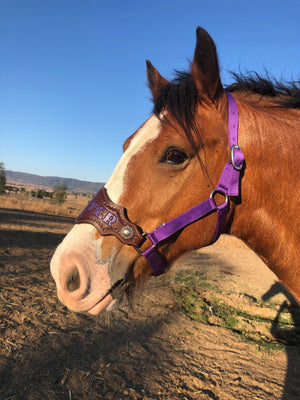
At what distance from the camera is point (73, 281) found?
5.10 ft

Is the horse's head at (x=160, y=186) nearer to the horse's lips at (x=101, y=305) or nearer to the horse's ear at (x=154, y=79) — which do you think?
the horse's lips at (x=101, y=305)

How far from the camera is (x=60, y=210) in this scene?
25.0 meters

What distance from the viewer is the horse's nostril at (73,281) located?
152cm

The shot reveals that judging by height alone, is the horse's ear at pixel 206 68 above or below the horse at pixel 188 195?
above

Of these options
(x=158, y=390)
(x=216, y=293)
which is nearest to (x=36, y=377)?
(x=158, y=390)

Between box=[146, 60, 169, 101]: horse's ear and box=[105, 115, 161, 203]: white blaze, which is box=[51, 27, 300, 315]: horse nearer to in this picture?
box=[105, 115, 161, 203]: white blaze

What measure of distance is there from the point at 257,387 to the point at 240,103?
3284 mm

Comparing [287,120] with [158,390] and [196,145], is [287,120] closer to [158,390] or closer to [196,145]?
[196,145]

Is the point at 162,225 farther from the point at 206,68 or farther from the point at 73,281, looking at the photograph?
the point at 206,68

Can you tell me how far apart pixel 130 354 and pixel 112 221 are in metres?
2.47

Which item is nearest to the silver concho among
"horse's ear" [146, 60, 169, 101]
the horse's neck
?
the horse's neck

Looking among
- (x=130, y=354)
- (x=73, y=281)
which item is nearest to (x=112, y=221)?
(x=73, y=281)

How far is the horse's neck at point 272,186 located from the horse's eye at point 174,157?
1.47 ft

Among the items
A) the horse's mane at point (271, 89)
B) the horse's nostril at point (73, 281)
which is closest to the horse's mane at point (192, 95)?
the horse's mane at point (271, 89)
